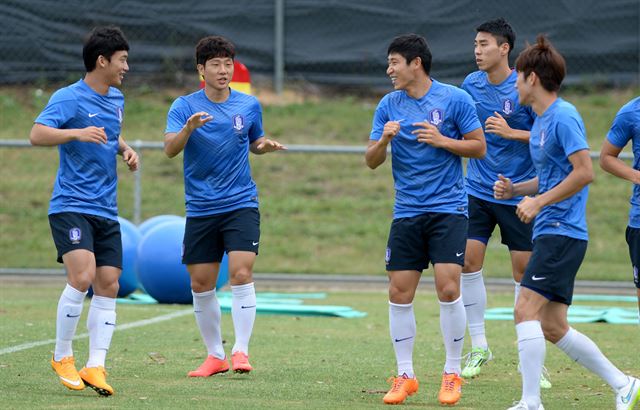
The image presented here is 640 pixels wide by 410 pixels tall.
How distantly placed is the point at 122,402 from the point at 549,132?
9.23 feet

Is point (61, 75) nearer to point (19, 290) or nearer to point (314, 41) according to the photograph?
point (314, 41)

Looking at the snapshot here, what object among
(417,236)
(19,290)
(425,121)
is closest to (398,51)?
(425,121)

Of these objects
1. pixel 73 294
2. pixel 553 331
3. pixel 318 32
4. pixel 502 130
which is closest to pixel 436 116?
pixel 502 130

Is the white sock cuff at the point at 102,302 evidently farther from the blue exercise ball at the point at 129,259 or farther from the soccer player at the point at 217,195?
the blue exercise ball at the point at 129,259

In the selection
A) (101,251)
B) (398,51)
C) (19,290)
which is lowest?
(19,290)

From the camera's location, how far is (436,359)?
28.5 ft

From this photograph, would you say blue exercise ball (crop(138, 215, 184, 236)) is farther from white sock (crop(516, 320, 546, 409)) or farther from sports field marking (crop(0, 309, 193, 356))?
white sock (crop(516, 320, 546, 409))

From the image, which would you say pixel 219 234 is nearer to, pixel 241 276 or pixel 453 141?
pixel 241 276

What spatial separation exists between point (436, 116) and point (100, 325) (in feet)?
8.08

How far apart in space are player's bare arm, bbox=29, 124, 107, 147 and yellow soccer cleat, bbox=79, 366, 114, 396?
1.37m

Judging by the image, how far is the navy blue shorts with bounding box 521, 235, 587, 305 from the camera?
5855 millimetres

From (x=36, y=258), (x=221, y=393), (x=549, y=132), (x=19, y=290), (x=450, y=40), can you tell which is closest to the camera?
(x=549, y=132)

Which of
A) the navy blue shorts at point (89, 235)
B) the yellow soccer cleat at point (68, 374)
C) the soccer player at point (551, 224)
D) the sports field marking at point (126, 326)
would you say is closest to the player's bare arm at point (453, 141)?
the soccer player at point (551, 224)

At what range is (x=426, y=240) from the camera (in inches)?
273
